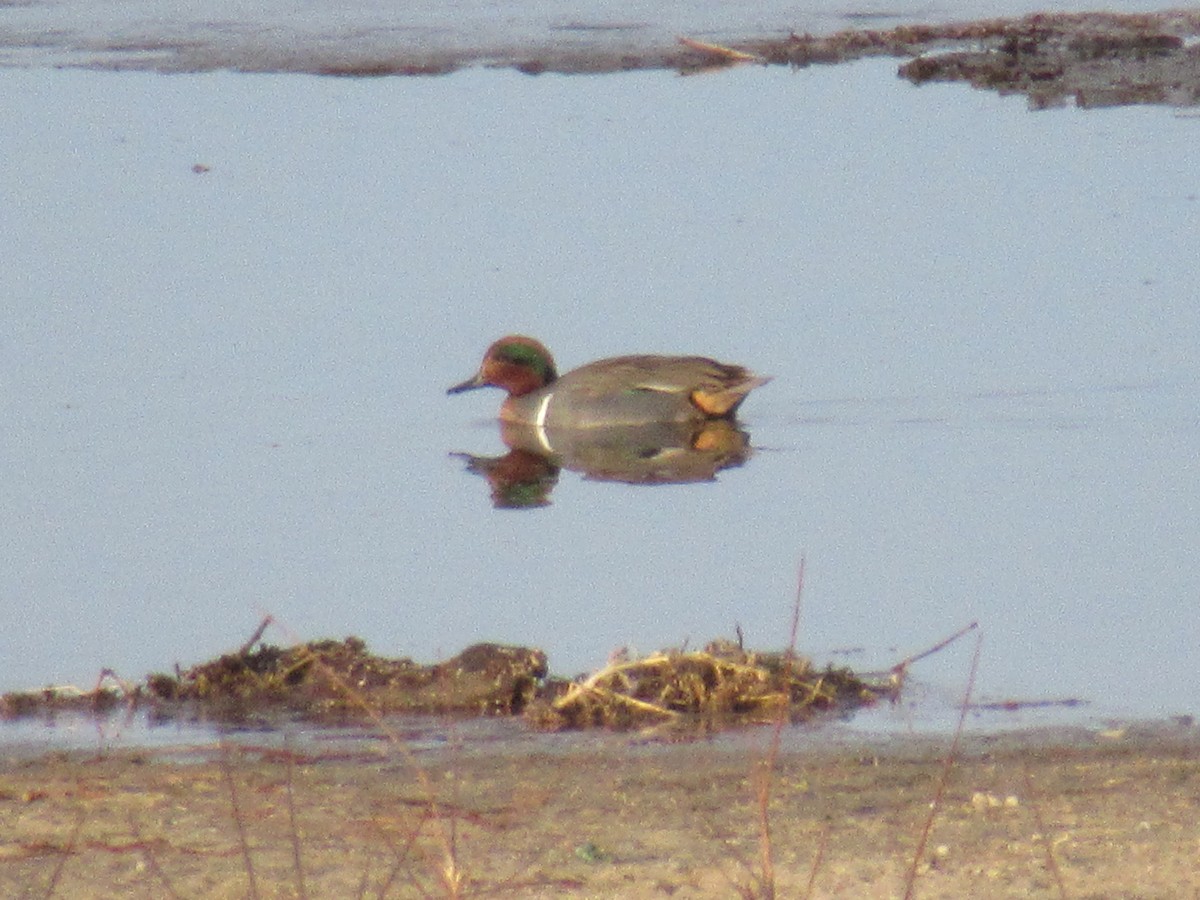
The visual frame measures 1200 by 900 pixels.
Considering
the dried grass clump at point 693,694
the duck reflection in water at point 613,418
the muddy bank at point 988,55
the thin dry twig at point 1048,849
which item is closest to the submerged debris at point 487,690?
the dried grass clump at point 693,694

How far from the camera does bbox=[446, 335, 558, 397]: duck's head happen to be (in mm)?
12523

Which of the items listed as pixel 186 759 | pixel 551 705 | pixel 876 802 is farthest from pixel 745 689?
pixel 186 759

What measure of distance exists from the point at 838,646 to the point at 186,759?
2080mm

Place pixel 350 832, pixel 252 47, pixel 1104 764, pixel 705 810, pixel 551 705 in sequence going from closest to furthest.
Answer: pixel 350 832 → pixel 705 810 → pixel 1104 764 → pixel 551 705 → pixel 252 47

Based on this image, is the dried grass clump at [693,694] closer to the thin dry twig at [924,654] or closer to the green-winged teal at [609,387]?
the thin dry twig at [924,654]

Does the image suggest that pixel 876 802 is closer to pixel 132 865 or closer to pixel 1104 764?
pixel 1104 764

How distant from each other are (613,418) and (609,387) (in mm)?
374

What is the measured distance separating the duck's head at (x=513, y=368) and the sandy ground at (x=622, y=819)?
538 cm

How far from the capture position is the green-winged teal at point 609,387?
39.2 feet

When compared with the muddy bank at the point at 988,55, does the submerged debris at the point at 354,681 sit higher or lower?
lower

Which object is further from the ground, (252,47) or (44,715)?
(252,47)

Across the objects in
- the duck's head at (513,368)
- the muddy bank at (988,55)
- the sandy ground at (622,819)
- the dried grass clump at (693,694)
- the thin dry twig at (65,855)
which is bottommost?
the sandy ground at (622,819)

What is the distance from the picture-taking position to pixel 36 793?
6.40m

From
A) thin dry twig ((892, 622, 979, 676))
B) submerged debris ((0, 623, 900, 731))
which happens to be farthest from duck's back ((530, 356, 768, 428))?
submerged debris ((0, 623, 900, 731))
